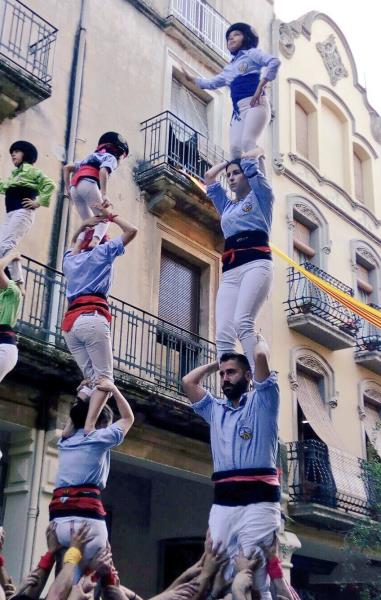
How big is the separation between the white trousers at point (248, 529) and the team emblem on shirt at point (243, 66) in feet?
13.1

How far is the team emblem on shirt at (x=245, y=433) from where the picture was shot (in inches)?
226

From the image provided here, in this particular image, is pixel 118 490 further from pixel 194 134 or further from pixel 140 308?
pixel 194 134

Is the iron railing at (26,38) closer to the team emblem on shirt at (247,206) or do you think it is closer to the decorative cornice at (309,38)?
the team emblem on shirt at (247,206)

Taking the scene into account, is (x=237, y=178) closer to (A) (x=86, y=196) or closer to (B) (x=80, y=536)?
(A) (x=86, y=196)

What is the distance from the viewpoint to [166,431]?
14.1 meters

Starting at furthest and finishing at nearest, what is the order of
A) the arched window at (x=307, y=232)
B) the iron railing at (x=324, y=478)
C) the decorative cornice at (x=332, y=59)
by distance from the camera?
the decorative cornice at (x=332, y=59) < the arched window at (x=307, y=232) < the iron railing at (x=324, y=478)

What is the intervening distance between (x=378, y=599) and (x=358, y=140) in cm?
1213

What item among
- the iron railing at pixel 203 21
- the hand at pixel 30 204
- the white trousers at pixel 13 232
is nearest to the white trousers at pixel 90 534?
the white trousers at pixel 13 232

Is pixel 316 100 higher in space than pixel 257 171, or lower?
higher

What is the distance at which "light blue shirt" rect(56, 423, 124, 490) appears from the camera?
245 inches

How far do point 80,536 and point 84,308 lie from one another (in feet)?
7.06

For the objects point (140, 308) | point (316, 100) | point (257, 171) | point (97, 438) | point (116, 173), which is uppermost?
point (316, 100)

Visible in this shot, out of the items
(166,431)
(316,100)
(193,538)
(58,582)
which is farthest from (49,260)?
(316,100)

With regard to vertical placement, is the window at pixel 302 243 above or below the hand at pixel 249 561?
above
